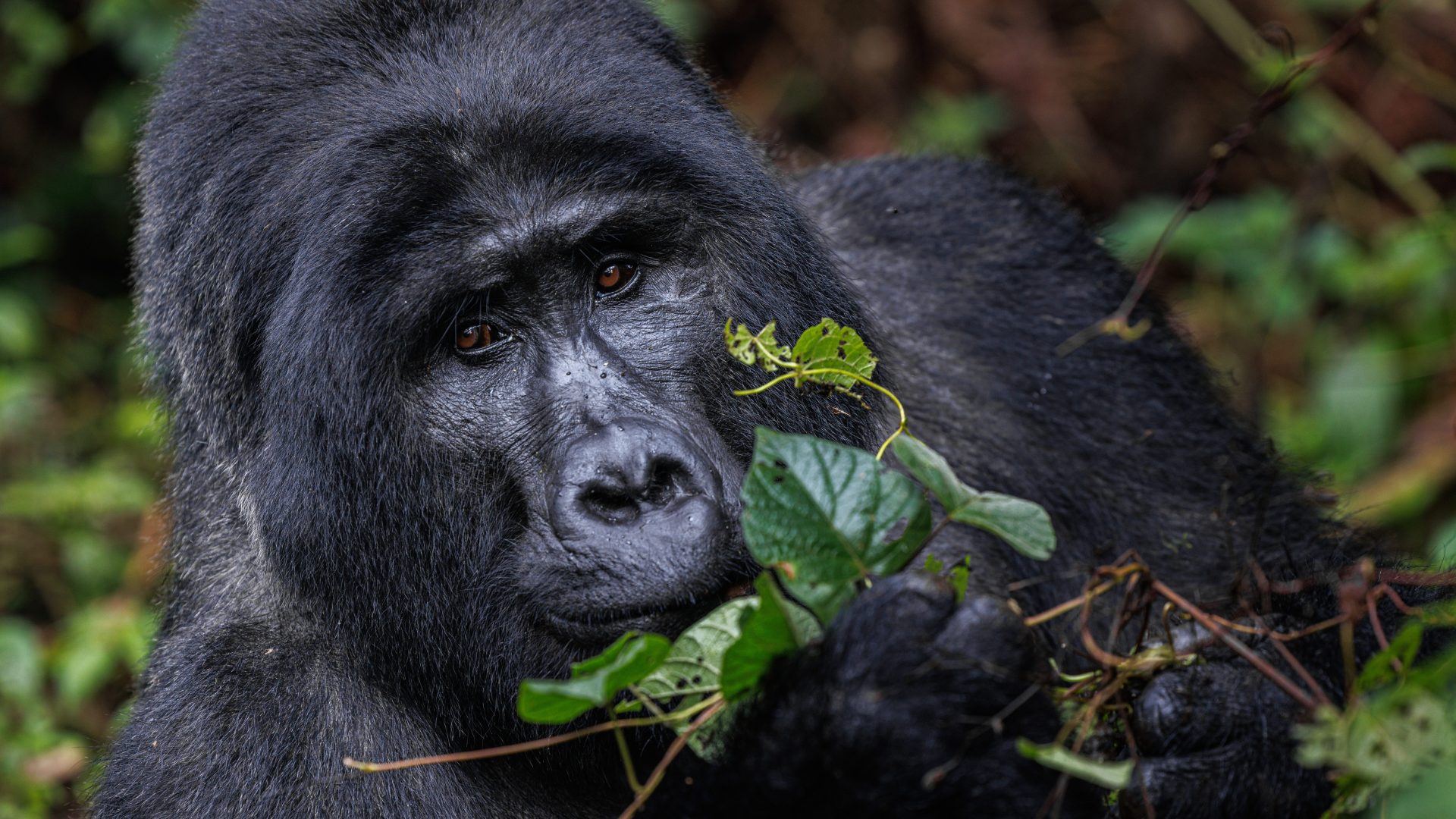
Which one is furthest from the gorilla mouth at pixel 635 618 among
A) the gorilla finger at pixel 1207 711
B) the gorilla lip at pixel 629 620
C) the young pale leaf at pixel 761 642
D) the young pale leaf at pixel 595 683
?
the gorilla finger at pixel 1207 711

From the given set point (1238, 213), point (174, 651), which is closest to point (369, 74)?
point (174, 651)

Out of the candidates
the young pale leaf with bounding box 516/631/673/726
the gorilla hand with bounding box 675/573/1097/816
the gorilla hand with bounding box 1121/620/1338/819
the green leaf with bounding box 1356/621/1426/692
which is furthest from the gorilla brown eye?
the green leaf with bounding box 1356/621/1426/692

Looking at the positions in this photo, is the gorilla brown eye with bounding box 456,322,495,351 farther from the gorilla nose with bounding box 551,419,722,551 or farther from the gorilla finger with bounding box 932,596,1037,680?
the gorilla finger with bounding box 932,596,1037,680

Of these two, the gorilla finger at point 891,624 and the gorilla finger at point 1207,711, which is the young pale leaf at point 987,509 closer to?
the gorilla finger at point 891,624

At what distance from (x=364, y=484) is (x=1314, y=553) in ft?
8.17

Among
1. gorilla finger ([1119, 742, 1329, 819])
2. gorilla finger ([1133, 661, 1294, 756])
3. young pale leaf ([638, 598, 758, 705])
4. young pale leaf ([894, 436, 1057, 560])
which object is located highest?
young pale leaf ([894, 436, 1057, 560])

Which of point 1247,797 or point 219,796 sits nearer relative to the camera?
point 1247,797

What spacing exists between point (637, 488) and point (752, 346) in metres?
0.47

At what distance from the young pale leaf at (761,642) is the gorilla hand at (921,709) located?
0.23 feet

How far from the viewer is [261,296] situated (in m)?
3.20

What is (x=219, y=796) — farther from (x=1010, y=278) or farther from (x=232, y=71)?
(x=1010, y=278)

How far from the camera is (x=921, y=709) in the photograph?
7.76 feet

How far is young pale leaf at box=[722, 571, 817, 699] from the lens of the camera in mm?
2332

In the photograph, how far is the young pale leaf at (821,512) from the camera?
234cm
